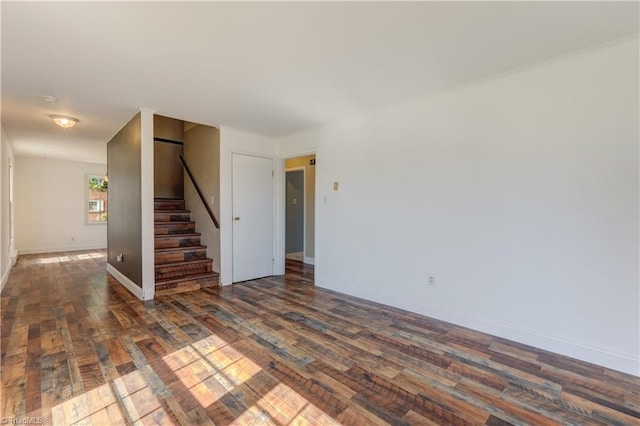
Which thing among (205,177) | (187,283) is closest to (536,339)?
(187,283)

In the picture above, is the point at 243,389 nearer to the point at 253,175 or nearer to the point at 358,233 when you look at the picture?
the point at 358,233

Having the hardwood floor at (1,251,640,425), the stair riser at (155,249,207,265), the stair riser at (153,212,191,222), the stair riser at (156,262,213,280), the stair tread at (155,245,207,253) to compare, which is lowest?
the hardwood floor at (1,251,640,425)

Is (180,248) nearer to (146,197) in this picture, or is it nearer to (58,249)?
(146,197)

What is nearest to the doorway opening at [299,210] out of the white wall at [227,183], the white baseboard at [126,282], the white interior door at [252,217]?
the white interior door at [252,217]

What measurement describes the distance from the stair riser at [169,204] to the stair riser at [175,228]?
0.69 meters

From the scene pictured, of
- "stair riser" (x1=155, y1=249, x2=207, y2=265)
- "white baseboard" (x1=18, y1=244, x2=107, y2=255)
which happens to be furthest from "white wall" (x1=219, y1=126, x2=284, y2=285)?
"white baseboard" (x1=18, y1=244, x2=107, y2=255)

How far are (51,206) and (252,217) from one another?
20.3 ft

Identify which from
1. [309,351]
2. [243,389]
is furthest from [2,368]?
[309,351]

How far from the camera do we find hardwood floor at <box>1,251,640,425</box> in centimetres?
171

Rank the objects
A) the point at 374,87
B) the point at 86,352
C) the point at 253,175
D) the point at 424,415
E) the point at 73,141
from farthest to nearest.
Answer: the point at 73,141 < the point at 253,175 < the point at 374,87 < the point at 86,352 < the point at 424,415

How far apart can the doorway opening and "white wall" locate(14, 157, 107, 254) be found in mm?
5456

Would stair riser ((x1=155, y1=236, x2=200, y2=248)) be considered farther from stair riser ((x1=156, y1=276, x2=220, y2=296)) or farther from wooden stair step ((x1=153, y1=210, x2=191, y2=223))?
stair riser ((x1=156, y1=276, x2=220, y2=296))

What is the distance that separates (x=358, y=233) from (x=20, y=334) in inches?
136

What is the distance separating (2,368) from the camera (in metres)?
2.11
